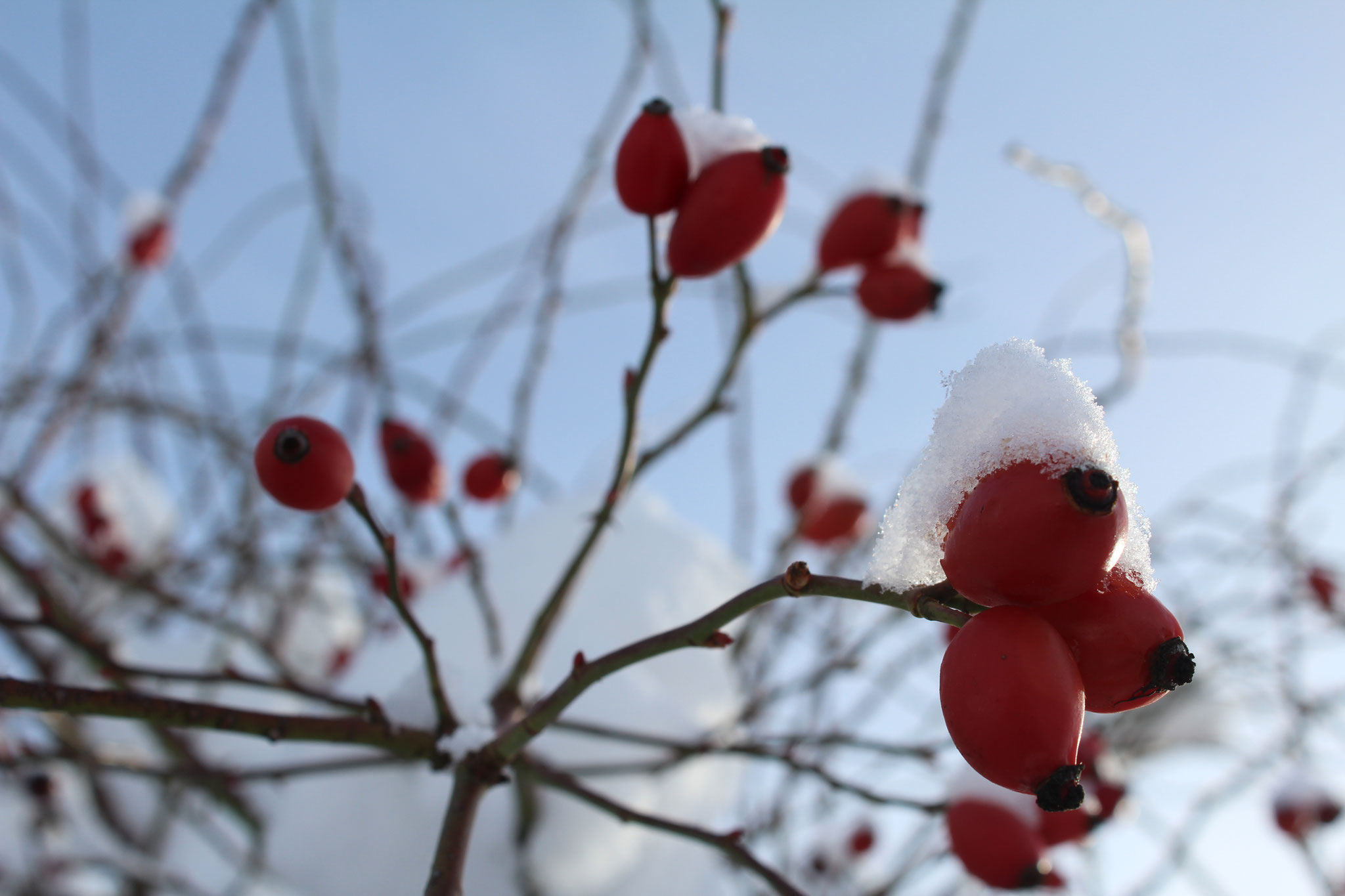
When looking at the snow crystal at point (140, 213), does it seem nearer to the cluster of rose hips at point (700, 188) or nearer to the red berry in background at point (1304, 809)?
the cluster of rose hips at point (700, 188)

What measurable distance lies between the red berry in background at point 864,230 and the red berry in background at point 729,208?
16.5 inches

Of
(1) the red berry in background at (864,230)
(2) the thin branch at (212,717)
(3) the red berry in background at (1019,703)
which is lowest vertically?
(3) the red berry in background at (1019,703)

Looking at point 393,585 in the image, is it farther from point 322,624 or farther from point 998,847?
point 322,624

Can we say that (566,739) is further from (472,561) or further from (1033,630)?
(1033,630)

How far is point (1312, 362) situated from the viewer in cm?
212

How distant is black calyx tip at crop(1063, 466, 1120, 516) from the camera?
19.8 inches

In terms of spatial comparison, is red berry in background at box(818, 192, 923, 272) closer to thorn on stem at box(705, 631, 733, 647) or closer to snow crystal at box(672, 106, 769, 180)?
snow crystal at box(672, 106, 769, 180)

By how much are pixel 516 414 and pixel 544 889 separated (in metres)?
1.06

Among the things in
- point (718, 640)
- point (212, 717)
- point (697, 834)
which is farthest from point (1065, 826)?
point (212, 717)

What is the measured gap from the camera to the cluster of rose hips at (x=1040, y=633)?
0.50 m

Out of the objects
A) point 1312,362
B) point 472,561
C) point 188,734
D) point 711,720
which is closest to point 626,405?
point 472,561

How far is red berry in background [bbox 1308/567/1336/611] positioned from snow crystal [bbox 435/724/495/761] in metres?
2.65

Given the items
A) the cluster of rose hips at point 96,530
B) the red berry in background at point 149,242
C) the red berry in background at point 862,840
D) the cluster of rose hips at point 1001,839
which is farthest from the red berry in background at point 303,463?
the red berry in background at point 149,242

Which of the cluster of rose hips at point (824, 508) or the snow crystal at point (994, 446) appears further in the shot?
the cluster of rose hips at point (824, 508)
